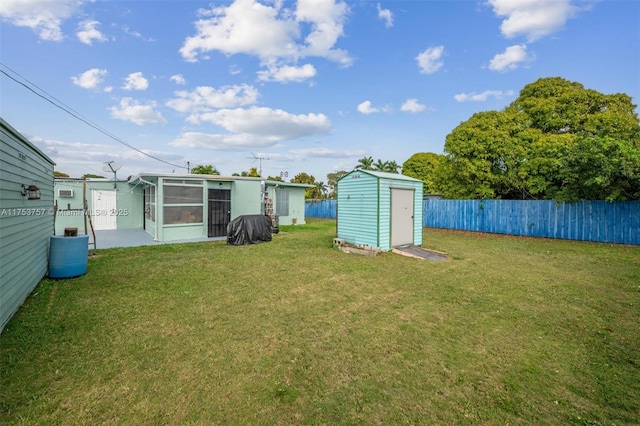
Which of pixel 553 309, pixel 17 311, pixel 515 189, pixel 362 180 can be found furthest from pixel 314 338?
pixel 515 189

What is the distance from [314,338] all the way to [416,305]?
181 centimetres

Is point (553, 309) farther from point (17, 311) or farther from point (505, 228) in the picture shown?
point (505, 228)

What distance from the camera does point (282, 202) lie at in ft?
54.3

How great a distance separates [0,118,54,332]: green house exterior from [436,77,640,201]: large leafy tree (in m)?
14.3

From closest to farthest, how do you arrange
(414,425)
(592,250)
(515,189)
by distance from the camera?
(414,425) → (592,250) → (515,189)

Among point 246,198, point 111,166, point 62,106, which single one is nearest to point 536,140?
point 246,198

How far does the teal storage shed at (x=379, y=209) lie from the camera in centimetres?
818

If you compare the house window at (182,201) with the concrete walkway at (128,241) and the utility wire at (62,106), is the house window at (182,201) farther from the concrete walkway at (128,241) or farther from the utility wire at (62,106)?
the utility wire at (62,106)

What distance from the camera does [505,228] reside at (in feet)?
43.4

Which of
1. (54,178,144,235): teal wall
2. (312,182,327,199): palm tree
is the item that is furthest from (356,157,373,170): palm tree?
(54,178,144,235): teal wall

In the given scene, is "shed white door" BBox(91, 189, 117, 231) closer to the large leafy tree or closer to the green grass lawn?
the green grass lawn

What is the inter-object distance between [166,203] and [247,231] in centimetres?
313

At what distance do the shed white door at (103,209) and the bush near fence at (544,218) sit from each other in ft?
54.6

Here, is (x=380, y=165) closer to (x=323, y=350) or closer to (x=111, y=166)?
(x=111, y=166)
